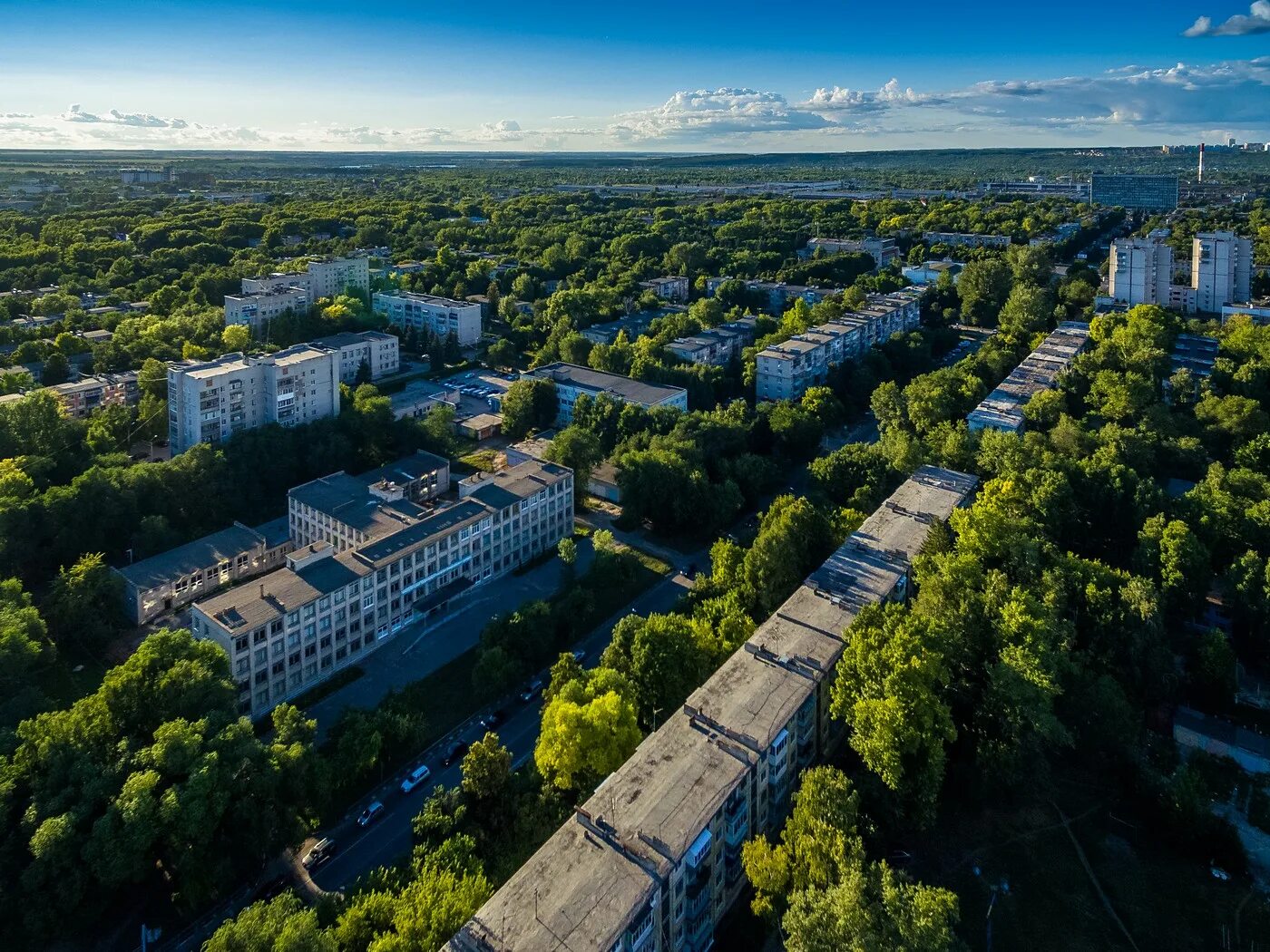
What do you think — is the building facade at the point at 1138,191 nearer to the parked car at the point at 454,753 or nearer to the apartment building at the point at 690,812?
the apartment building at the point at 690,812

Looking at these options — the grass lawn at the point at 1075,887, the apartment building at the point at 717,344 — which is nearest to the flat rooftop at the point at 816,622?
the grass lawn at the point at 1075,887

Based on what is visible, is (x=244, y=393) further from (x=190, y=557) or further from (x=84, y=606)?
(x=84, y=606)

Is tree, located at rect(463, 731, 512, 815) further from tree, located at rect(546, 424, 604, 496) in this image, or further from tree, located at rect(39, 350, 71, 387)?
tree, located at rect(39, 350, 71, 387)

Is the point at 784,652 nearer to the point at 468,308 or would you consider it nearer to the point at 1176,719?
the point at 1176,719

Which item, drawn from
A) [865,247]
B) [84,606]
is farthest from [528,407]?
[865,247]

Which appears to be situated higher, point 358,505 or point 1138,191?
point 1138,191

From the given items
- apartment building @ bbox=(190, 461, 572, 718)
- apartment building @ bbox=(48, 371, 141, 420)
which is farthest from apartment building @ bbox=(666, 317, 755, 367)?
apartment building @ bbox=(48, 371, 141, 420)
